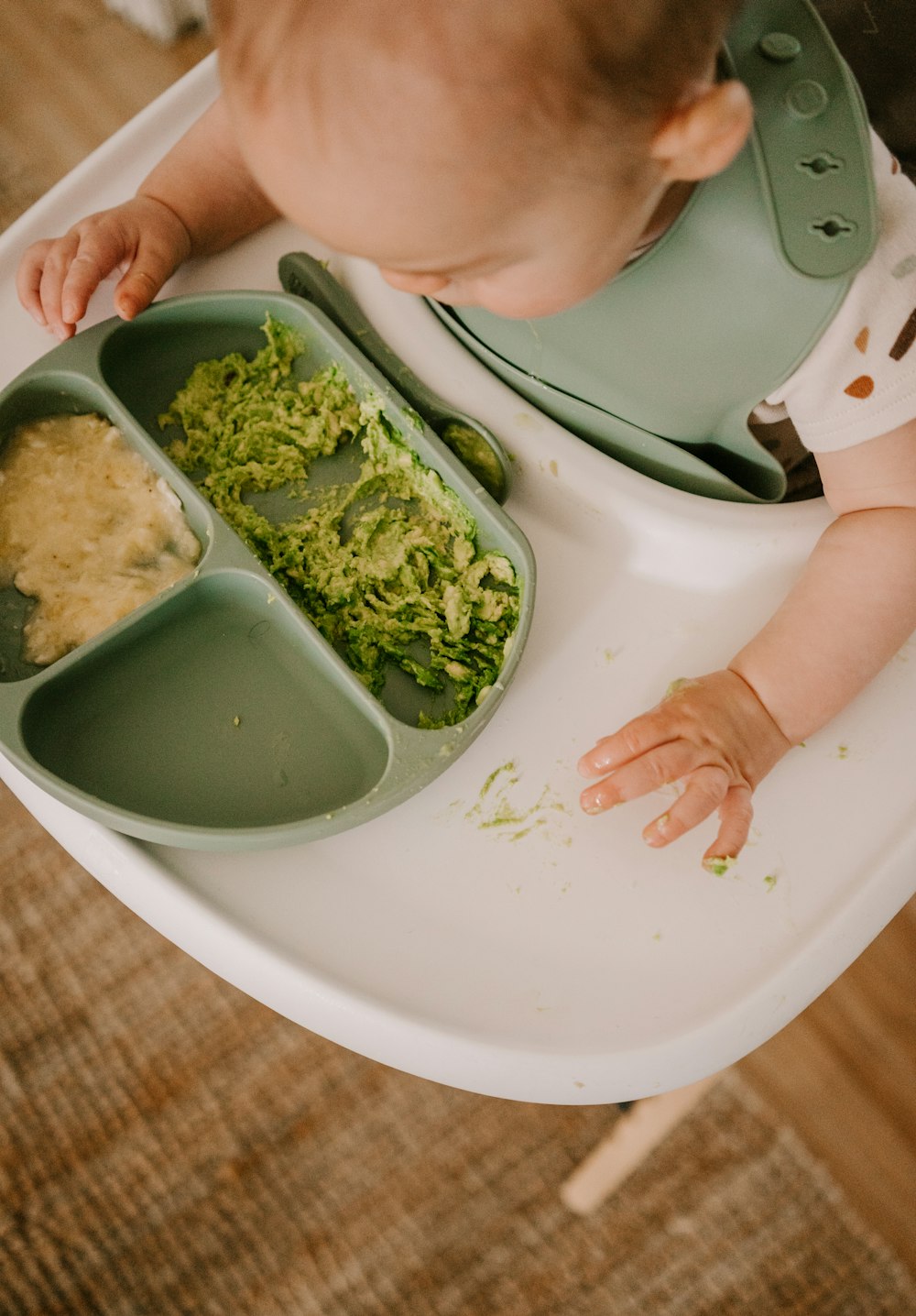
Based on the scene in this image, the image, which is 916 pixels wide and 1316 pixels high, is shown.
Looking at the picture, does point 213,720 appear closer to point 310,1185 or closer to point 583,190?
point 583,190

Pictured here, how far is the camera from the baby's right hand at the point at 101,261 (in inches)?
24.6

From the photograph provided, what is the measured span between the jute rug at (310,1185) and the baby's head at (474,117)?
89cm

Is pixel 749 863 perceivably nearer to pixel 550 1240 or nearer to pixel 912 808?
pixel 912 808

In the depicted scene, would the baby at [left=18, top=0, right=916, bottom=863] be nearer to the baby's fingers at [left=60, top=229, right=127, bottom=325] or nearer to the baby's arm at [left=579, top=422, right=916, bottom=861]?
the baby's arm at [left=579, top=422, right=916, bottom=861]

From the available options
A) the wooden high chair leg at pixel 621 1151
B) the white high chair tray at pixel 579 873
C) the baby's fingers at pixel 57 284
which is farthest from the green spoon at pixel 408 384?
the wooden high chair leg at pixel 621 1151

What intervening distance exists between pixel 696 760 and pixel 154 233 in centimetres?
49

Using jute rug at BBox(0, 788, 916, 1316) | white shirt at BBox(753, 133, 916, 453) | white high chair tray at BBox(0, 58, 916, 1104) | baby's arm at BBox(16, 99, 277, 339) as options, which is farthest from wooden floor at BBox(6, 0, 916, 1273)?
baby's arm at BBox(16, 99, 277, 339)

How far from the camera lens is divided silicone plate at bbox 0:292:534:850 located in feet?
1.70

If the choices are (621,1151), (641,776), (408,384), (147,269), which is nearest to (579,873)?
(641,776)

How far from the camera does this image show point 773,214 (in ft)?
1.62

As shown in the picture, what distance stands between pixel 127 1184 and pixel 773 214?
3.50 ft

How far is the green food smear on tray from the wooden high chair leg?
640 mm

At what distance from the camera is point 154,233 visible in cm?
65

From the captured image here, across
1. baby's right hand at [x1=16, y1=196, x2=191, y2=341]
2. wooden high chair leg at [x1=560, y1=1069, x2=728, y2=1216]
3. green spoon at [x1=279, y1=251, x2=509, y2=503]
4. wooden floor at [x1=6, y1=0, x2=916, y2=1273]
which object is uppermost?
baby's right hand at [x1=16, y1=196, x2=191, y2=341]
